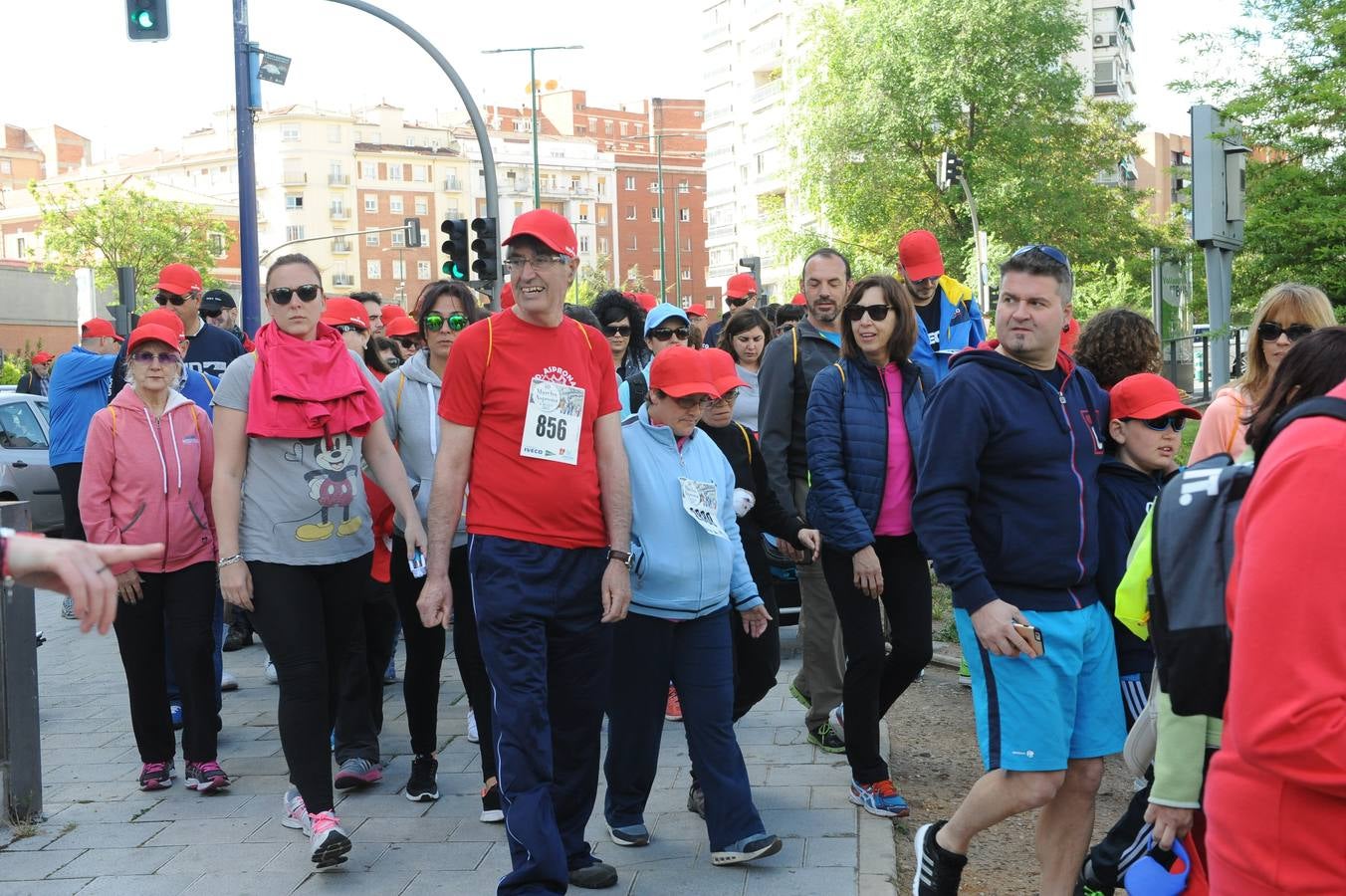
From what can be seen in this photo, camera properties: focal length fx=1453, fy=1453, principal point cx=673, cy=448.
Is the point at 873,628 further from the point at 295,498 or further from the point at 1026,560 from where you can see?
the point at 295,498

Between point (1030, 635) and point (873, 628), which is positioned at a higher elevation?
point (1030, 635)

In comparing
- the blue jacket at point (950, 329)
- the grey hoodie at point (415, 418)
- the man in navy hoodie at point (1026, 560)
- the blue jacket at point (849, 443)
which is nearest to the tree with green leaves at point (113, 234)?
the blue jacket at point (950, 329)

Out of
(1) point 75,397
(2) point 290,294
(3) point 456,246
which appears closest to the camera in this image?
(2) point 290,294

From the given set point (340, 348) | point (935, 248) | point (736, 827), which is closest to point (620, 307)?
point (935, 248)

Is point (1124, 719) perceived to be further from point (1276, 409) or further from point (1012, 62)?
point (1012, 62)

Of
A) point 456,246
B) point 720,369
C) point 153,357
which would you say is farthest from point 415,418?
point 456,246

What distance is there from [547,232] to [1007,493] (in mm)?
1674

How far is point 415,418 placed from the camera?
6125 millimetres

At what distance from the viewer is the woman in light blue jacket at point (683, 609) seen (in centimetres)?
503

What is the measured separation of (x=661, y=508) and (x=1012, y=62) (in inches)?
1594

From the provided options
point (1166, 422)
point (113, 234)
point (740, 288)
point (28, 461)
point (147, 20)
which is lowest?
point (28, 461)

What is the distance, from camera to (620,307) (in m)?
7.76

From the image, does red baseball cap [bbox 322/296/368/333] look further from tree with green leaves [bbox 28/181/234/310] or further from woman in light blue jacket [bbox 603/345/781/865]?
tree with green leaves [bbox 28/181/234/310]

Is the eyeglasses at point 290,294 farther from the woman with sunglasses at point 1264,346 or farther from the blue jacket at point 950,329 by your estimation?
the woman with sunglasses at point 1264,346
